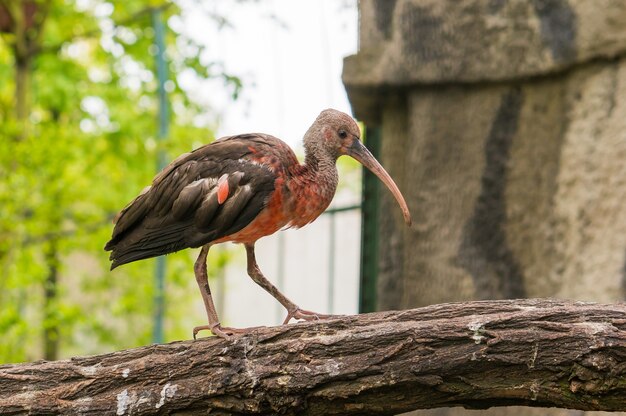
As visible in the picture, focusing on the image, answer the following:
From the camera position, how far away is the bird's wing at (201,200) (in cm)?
492

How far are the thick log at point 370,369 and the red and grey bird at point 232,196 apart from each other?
19.7 inches

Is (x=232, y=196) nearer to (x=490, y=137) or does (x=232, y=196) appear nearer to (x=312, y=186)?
(x=312, y=186)

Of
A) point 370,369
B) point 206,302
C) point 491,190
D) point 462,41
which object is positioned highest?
point 462,41

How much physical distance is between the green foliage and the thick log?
4.66 m

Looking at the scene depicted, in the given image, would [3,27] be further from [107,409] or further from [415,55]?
[107,409]

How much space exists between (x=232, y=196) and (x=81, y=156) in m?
7.10

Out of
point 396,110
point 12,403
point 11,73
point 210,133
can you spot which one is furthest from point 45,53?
point 12,403

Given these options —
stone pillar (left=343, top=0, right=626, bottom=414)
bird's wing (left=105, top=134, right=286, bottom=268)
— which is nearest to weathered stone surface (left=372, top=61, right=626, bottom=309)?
stone pillar (left=343, top=0, right=626, bottom=414)

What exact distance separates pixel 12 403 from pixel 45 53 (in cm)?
809

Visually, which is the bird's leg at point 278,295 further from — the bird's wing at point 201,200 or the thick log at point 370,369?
the thick log at point 370,369

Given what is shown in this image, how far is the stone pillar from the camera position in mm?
6715

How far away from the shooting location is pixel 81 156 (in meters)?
11.7

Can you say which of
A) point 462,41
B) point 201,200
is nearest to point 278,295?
point 201,200

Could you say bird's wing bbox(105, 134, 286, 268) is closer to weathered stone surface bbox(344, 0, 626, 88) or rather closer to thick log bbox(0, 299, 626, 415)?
thick log bbox(0, 299, 626, 415)
